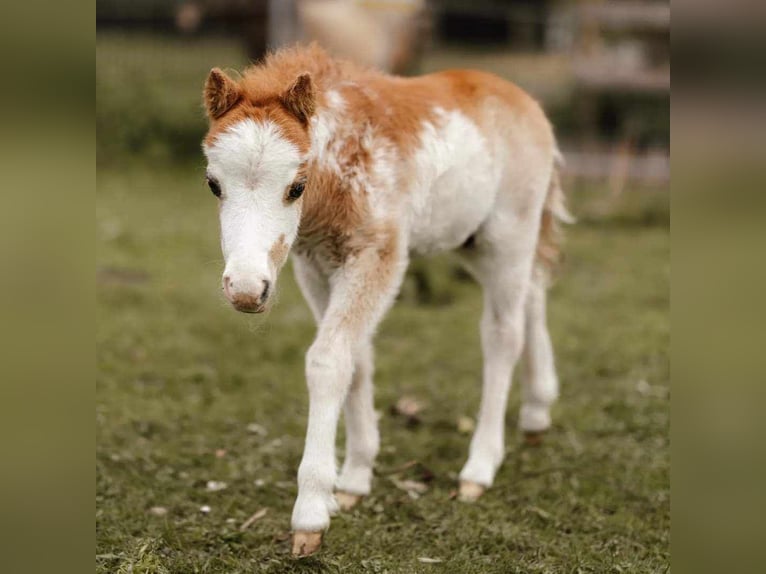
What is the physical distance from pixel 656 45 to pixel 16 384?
1537cm

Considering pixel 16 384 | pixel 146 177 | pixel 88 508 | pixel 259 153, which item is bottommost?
pixel 146 177

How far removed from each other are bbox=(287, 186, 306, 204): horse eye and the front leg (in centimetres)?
57

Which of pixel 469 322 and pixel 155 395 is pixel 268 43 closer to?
pixel 469 322

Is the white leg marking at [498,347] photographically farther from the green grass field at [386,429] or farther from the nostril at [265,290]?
the nostril at [265,290]

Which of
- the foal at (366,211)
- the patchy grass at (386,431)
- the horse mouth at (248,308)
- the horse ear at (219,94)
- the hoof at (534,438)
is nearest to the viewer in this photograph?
the horse mouth at (248,308)

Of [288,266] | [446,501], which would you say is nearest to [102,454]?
[446,501]

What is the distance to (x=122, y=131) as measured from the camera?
14.1 meters

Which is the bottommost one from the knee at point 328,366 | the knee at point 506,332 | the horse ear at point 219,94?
the knee at point 506,332

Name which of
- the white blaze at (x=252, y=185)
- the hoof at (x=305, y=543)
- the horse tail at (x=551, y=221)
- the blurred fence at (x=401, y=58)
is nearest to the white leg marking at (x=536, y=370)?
the horse tail at (x=551, y=221)

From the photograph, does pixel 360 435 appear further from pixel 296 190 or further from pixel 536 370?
pixel 296 190

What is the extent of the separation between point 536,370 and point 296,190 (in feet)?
8.46

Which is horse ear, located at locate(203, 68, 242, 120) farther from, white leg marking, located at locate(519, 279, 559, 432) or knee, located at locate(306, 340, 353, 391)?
white leg marking, located at locate(519, 279, 559, 432)

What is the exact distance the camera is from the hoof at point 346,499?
15.5 ft

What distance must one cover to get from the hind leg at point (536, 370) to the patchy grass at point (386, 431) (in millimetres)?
146
